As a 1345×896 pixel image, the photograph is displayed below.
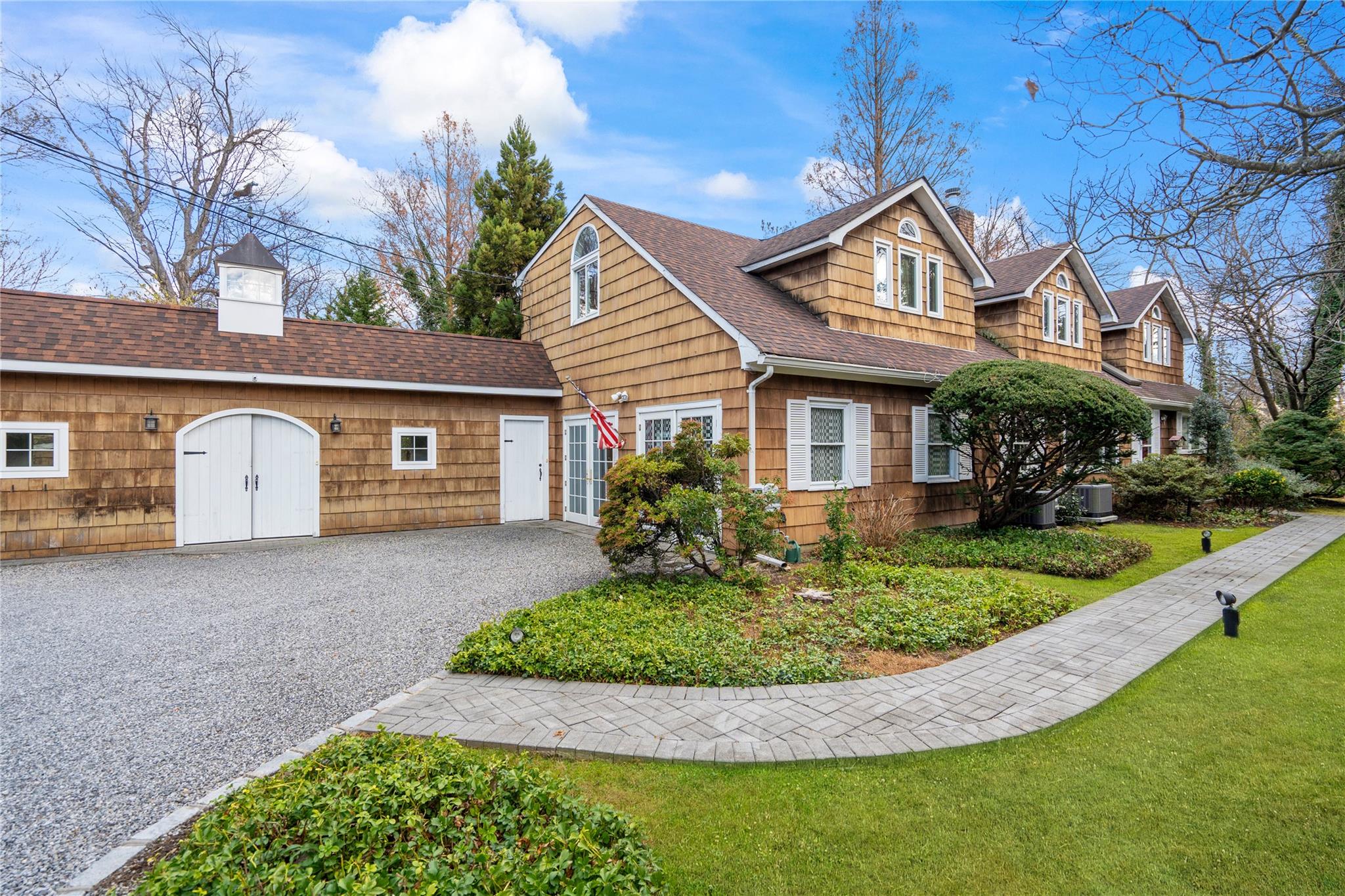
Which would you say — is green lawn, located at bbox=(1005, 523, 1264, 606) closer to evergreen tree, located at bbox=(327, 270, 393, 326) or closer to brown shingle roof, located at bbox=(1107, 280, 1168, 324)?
brown shingle roof, located at bbox=(1107, 280, 1168, 324)

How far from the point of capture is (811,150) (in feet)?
65.2

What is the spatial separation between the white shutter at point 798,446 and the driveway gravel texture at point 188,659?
303 cm

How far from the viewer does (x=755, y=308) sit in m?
9.84

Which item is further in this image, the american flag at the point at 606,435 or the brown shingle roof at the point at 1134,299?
the brown shingle roof at the point at 1134,299

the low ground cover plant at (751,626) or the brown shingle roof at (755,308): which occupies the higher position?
the brown shingle roof at (755,308)

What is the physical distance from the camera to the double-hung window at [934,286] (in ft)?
39.3

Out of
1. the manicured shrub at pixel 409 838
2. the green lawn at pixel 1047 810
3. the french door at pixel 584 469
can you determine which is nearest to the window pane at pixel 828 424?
the french door at pixel 584 469

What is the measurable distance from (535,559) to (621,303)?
4.89 m

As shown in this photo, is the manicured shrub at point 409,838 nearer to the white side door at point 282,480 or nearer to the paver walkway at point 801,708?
the paver walkway at point 801,708

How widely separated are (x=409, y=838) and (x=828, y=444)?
8022 mm

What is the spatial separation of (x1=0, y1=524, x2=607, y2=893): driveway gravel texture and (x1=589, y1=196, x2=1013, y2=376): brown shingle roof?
13.6ft

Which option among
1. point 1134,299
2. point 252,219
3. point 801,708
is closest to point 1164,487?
point 1134,299

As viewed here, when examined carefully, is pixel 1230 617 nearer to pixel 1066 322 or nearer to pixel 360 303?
pixel 1066 322

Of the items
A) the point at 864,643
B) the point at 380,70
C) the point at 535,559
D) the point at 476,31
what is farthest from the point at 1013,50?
the point at 380,70
